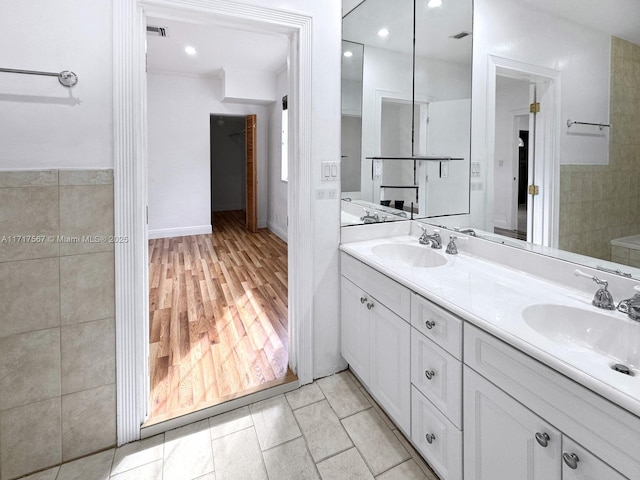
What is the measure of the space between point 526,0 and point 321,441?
2.16 metres

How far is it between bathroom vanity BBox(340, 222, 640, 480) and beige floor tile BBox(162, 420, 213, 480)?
859 millimetres

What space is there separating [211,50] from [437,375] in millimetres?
4810

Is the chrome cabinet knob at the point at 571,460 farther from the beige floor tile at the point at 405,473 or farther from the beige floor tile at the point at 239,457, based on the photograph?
the beige floor tile at the point at 239,457

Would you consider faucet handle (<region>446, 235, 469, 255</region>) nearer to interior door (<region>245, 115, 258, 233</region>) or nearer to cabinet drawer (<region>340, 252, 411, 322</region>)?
cabinet drawer (<region>340, 252, 411, 322</region>)

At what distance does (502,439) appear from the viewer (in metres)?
1.03

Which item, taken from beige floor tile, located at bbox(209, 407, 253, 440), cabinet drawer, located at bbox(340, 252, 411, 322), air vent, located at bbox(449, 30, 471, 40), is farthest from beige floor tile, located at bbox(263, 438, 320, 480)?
air vent, located at bbox(449, 30, 471, 40)

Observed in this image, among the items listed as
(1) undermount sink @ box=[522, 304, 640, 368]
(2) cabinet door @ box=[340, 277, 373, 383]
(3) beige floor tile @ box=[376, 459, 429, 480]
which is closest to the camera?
(1) undermount sink @ box=[522, 304, 640, 368]

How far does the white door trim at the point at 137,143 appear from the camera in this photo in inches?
58.4

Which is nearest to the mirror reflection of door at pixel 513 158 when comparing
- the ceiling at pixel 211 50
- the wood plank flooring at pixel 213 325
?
the wood plank flooring at pixel 213 325

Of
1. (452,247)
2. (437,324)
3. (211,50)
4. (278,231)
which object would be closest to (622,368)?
(437,324)

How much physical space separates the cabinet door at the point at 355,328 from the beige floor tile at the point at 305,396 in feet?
0.82

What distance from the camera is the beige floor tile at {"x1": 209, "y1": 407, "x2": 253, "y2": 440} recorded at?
1.72 metres

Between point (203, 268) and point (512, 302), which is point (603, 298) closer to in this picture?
point (512, 302)

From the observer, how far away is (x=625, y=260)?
1.20m
